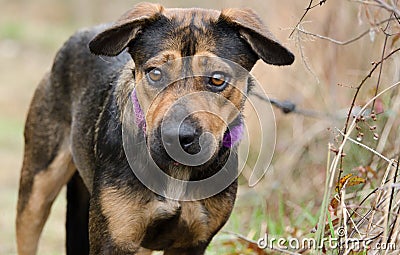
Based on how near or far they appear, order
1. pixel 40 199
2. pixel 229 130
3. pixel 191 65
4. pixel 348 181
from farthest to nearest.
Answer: pixel 40 199, pixel 229 130, pixel 348 181, pixel 191 65

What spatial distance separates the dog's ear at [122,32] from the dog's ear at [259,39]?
1.43 feet


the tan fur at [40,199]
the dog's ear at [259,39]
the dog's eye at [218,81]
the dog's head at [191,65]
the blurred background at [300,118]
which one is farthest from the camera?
the blurred background at [300,118]

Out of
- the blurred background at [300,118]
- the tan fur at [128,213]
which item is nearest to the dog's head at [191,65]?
the tan fur at [128,213]

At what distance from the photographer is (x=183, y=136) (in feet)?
14.4

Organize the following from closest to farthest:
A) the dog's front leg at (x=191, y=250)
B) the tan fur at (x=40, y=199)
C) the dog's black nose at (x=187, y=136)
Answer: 1. the dog's black nose at (x=187, y=136)
2. the dog's front leg at (x=191, y=250)
3. the tan fur at (x=40, y=199)

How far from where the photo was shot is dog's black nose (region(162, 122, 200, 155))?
14.4ft

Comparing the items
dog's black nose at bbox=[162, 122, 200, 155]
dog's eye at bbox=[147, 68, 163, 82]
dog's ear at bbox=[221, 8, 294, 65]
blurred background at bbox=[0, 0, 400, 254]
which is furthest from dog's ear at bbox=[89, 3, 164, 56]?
blurred background at bbox=[0, 0, 400, 254]

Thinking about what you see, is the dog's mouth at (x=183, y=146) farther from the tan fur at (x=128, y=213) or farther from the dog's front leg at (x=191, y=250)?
the dog's front leg at (x=191, y=250)

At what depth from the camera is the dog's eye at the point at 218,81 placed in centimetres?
470

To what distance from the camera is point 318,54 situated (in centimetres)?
867

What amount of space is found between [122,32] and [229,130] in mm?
852

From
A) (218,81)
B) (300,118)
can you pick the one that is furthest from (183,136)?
(300,118)

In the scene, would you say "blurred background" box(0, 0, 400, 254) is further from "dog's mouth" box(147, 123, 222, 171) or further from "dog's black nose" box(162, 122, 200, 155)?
"dog's black nose" box(162, 122, 200, 155)

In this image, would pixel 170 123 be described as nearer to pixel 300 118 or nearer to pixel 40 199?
pixel 40 199
